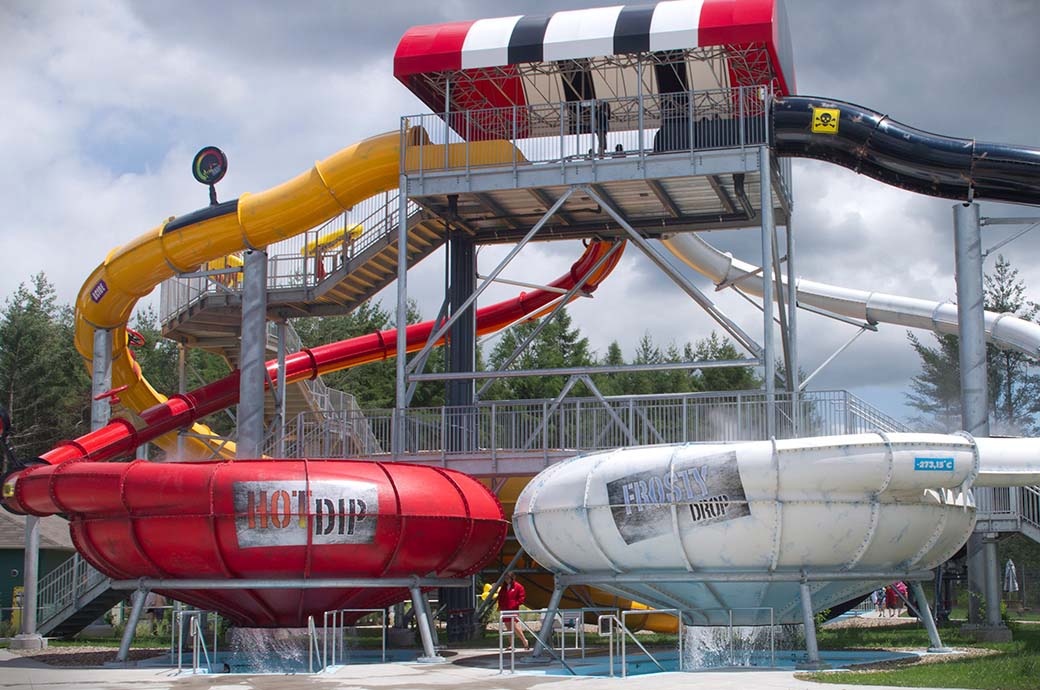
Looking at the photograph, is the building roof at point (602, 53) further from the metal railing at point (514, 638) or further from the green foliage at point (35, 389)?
the green foliage at point (35, 389)

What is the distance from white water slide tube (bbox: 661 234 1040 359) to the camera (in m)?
40.3

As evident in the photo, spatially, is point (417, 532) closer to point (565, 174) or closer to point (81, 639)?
point (565, 174)

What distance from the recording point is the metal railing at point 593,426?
92.7ft

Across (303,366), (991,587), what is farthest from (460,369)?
(991,587)

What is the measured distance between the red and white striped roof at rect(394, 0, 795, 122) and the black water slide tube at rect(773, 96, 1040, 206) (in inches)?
70.7

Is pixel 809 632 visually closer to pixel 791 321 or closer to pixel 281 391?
pixel 791 321

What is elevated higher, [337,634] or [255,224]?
[255,224]

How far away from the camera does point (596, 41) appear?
31.6 meters

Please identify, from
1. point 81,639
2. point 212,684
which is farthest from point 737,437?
point 81,639

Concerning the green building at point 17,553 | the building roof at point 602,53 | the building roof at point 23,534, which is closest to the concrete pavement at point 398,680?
the building roof at point 602,53

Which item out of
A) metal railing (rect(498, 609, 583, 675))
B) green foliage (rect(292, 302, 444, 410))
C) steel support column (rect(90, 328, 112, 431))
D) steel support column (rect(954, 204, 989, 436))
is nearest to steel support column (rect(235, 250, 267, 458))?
steel support column (rect(90, 328, 112, 431))

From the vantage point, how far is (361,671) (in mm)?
24031

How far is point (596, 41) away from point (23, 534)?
29462 mm

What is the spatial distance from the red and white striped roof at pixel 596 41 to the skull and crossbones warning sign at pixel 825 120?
163 centimetres
